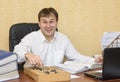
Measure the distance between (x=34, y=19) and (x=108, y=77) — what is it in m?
1.44

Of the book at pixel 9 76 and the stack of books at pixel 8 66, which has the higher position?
the stack of books at pixel 8 66

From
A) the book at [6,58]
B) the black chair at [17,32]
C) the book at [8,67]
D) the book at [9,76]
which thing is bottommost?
the book at [9,76]

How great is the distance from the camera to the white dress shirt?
249cm

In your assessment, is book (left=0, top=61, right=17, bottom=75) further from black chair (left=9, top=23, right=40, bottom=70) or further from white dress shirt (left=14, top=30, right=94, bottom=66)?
black chair (left=9, top=23, right=40, bottom=70)

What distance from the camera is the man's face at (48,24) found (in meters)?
2.45

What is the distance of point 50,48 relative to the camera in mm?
2598

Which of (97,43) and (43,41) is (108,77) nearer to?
(43,41)

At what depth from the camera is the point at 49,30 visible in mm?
2477

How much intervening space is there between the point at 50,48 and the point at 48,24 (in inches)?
11.2

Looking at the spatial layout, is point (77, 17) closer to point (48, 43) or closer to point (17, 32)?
point (48, 43)

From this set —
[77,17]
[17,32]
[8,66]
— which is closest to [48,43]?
[17,32]

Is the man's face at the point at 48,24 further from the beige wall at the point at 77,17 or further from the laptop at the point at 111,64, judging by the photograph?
the laptop at the point at 111,64

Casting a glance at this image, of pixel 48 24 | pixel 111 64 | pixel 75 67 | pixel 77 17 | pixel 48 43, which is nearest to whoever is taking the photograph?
pixel 111 64

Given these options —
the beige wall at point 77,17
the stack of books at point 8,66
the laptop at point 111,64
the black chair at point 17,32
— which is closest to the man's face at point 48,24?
the black chair at point 17,32
